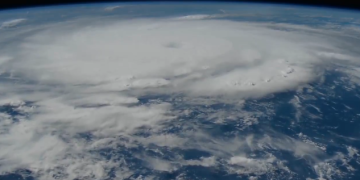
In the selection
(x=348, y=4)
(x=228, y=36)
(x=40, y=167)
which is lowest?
(x=40, y=167)

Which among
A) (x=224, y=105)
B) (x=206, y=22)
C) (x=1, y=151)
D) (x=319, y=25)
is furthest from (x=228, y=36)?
(x=1, y=151)

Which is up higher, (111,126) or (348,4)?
(348,4)

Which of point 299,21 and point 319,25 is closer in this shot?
point 319,25

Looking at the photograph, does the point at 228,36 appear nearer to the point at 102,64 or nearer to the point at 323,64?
the point at 323,64

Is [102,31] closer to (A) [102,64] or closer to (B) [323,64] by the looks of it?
(A) [102,64]

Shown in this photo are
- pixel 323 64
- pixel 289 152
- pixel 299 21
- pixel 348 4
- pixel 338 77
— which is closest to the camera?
pixel 348 4

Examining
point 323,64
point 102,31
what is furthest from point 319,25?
point 102,31

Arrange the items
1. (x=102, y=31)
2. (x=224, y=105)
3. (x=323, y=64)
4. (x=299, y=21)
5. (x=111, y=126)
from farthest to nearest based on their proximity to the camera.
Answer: (x=299, y=21), (x=102, y=31), (x=323, y=64), (x=224, y=105), (x=111, y=126)
